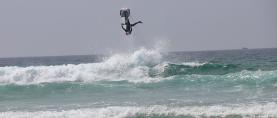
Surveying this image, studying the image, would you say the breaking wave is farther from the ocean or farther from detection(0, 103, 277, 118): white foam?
detection(0, 103, 277, 118): white foam

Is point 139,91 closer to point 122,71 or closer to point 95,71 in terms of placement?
point 122,71

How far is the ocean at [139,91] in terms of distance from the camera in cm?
1823

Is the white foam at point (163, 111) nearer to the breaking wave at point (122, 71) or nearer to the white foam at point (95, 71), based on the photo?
A: the breaking wave at point (122, 71)

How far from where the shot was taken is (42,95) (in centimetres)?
2616

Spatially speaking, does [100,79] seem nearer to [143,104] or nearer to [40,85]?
[40,85]

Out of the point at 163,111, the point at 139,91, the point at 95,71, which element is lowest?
the point at 163,111

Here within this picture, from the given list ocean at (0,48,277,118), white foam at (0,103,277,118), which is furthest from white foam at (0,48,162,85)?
white foam at (0,103,277,118)

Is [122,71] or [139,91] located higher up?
[122,71]

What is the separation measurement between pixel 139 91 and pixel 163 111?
23.2ft

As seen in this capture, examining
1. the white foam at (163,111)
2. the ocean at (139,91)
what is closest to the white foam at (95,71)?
the ocean at (139,91)

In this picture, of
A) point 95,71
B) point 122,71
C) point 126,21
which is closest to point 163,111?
point 126,21

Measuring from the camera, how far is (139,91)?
25188 millimetres

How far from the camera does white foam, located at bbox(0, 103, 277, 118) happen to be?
1744 centimetres

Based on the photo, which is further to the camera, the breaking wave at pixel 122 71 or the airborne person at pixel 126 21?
the breaking wave at pixel 122 71
